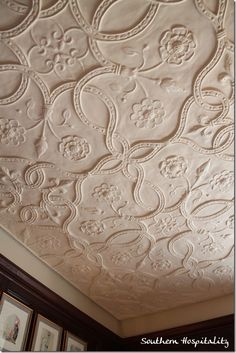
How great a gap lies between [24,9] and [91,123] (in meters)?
0.54

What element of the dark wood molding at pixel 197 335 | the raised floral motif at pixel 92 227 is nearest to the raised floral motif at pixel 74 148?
the raised floral motif at pixel 92 227

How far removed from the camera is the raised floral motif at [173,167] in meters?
1.72

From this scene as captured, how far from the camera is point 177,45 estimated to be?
1318 millimetres

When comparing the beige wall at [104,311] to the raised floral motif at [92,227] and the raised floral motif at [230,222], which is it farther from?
the raised floral motif at [230,222]

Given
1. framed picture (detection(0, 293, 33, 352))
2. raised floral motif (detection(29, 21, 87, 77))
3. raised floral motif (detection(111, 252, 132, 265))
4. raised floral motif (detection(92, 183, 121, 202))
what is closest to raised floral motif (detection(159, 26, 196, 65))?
raised floral motif (detection(29, 21, 87, 77))

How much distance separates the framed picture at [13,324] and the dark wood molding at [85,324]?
0.04 m

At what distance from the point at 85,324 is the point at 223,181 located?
1.63 metres

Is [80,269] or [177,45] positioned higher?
[177,45]

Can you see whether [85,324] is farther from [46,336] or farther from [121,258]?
[121,258]

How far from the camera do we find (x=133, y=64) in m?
1.38

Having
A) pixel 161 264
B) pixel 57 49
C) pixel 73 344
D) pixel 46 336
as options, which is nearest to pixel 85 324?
pixel 73 344

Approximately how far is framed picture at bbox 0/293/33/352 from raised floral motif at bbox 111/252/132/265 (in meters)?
0.66

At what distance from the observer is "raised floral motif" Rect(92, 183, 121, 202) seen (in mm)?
1890

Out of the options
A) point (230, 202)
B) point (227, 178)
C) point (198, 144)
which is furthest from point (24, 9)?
point (230, 202)
